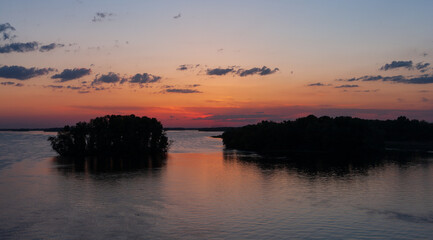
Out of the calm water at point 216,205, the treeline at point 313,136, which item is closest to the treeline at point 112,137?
the treeline at point 313,136

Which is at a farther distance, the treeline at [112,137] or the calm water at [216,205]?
the treeline at [112,137]

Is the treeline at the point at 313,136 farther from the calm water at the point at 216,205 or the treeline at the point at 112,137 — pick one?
the calm water at the point at 216,205

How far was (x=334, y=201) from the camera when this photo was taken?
38.5 meters

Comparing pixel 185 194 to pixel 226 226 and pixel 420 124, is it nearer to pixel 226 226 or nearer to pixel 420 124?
pixel 226 226

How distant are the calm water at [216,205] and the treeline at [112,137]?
33.7m

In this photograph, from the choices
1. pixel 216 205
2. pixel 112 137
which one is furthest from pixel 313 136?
pixel 216 205

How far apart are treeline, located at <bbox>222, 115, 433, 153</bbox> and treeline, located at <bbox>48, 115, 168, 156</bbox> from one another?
30.8m

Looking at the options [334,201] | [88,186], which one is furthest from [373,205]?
[88,186]

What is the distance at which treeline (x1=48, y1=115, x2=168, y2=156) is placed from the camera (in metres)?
95.1

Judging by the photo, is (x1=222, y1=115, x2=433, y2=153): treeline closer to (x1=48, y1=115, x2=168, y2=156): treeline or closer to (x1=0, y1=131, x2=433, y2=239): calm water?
(x1=48, y1=115, x2=168, y2=156): treeline

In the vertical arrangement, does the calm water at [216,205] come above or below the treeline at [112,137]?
below

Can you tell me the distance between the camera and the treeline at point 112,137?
3743 inches

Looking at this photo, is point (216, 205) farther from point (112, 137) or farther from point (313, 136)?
point (313, 136)

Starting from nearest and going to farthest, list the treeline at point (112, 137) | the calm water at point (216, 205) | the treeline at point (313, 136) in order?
the calm water at point (216, 205) < the treeline at point (112, 137) < the treeline at point (313, 136)
